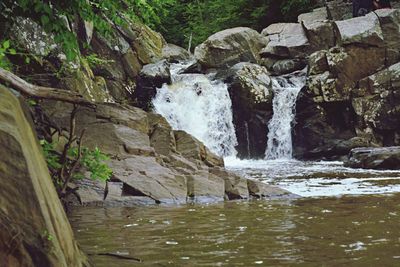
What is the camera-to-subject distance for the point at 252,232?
686cm

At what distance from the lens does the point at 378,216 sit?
7.96m

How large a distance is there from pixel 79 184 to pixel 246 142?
52.5 feet

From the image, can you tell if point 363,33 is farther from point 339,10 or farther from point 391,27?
point 339,10

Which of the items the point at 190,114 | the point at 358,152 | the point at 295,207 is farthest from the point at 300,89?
the point at 295,207

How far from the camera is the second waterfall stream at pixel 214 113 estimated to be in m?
→ 24.6

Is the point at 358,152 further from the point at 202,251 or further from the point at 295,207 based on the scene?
the point at 202,251

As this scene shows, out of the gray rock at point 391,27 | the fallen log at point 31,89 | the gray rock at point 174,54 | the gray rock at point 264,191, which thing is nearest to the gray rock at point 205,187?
the gray rock at point 264,191

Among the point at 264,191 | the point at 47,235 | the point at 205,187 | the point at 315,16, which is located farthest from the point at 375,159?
the point at 315,16

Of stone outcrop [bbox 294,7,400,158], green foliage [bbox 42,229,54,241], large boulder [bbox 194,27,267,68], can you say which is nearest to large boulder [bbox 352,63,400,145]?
stone outcrop [bbox 294,7,400,158]

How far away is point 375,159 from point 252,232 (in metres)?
12.1

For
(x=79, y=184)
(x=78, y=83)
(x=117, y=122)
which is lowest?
(x=79, y=184)

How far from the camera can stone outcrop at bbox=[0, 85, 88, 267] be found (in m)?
3.18

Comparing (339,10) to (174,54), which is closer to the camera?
(339,10)

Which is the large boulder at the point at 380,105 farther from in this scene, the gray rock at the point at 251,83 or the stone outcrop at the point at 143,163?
the stone outcrop at the point at 143,163
